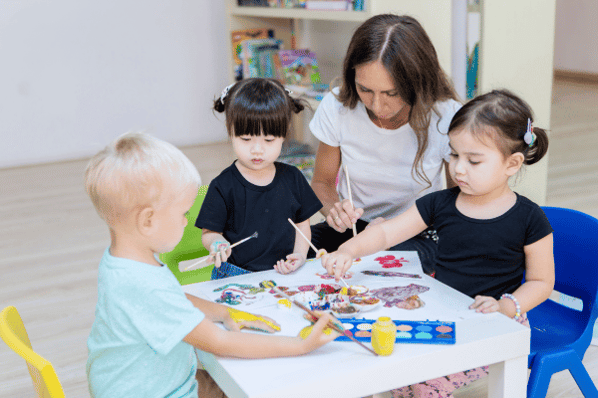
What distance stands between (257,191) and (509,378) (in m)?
0.80

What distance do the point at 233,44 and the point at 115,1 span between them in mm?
1101

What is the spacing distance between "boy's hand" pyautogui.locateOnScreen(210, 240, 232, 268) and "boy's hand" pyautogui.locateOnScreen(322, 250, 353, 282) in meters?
0.24

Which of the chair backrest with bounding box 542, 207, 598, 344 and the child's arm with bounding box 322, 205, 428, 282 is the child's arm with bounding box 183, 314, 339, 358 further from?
the chair backrest with bounding box 542, 207, 598, 344

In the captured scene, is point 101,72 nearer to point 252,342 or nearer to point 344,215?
point 344,215

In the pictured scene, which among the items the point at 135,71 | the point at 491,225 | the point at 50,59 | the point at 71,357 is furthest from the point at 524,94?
the point at 50,59

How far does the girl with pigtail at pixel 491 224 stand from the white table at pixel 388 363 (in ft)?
0.59

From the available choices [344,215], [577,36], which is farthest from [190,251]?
[577,36]

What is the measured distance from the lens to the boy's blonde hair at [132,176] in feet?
3.26

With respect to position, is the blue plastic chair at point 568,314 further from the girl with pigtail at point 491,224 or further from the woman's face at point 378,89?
the woman's face at point 378,89

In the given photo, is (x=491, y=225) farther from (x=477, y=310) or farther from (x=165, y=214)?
(x=165, y=214)

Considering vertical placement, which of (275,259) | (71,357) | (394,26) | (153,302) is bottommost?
(71,357)

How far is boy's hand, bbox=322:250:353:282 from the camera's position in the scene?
4.34 feet

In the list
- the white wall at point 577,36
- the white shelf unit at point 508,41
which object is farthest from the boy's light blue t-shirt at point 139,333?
the white wall at point 577,36

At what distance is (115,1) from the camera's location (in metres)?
4.83
